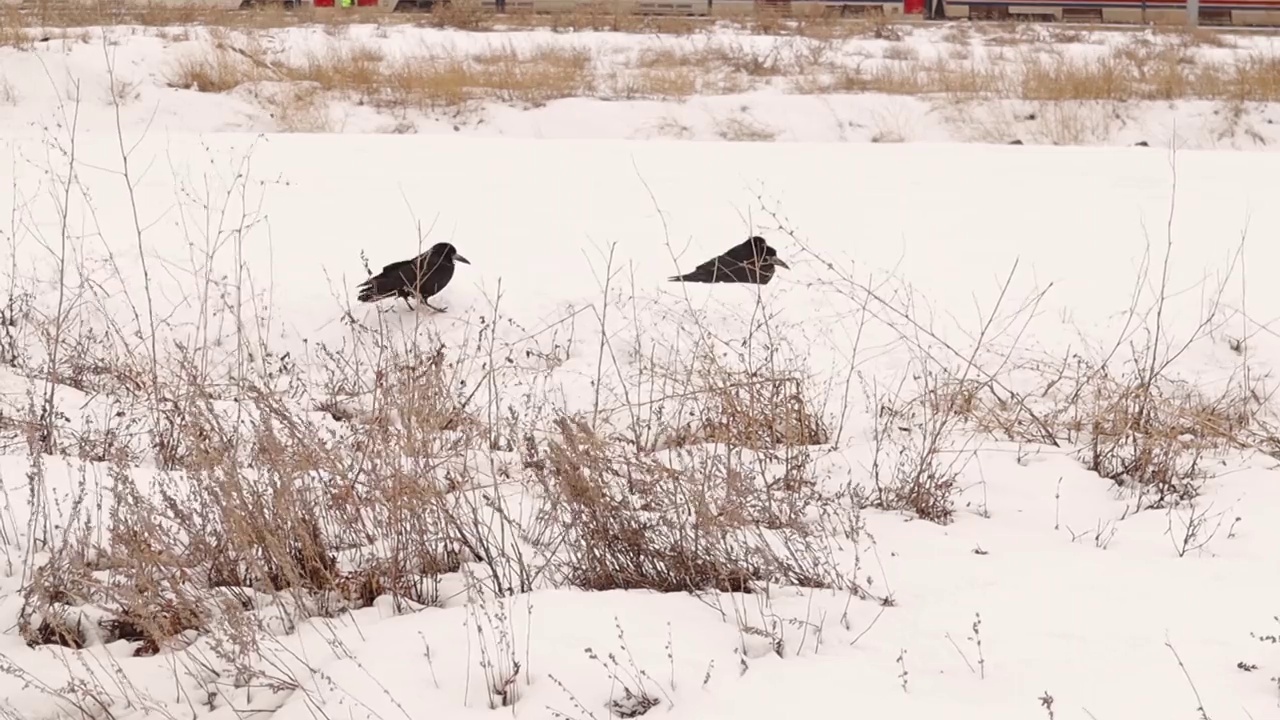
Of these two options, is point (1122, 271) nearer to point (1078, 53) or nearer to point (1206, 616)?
point (1206, 616)

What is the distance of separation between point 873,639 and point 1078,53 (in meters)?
17.2

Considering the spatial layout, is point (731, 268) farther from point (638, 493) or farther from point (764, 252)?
point (638, 493)

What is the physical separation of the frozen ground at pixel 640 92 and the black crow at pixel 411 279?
7260 mm

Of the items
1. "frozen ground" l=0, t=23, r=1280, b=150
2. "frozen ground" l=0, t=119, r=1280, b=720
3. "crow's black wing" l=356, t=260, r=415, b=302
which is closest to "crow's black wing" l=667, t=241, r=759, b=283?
"frozen ground" l=0, t=119, r=1280, b=720

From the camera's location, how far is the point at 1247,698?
2.84 m

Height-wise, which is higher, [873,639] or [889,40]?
[889,40]

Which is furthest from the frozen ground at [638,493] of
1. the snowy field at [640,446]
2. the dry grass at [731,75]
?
the dry grass at [731,75]

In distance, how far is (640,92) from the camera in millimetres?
15320

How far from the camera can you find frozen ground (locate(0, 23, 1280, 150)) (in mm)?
14188

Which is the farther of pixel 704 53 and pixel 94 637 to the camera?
pixel 704 53

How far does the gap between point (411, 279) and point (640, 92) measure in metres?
9.03

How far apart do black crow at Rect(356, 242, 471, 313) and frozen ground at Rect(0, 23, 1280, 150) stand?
7260mm

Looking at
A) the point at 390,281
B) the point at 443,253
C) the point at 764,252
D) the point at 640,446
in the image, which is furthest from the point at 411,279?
the point at 640,446

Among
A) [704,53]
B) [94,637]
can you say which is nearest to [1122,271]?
[94,637]
